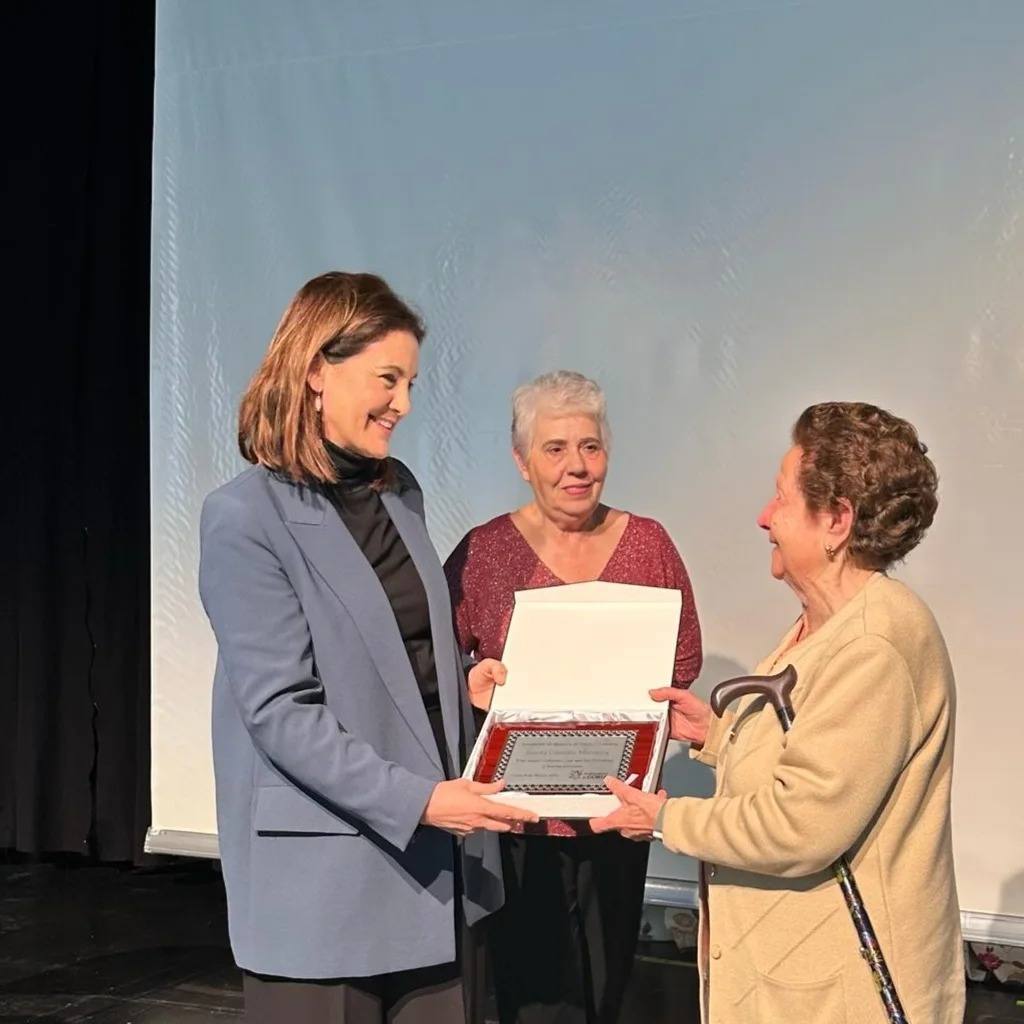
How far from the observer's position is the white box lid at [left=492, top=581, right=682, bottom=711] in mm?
2143

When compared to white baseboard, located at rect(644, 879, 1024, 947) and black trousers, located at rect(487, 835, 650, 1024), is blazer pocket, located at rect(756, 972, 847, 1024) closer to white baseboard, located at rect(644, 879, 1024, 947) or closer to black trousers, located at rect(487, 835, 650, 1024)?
black trousers, located at rect(487, 835, 650, 1024)

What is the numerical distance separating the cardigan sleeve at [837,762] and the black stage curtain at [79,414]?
354cm

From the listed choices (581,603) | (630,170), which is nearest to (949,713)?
(581,603)

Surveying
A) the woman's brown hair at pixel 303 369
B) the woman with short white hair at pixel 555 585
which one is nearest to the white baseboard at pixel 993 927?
the woman with short white hair at pixel 555 585

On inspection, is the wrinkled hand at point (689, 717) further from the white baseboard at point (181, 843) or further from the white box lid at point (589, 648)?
the white baseboard at point (181, 843)

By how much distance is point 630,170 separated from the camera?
12.9 ft

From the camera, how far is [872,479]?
1752 millimetres

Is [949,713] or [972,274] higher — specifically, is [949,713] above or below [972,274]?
below

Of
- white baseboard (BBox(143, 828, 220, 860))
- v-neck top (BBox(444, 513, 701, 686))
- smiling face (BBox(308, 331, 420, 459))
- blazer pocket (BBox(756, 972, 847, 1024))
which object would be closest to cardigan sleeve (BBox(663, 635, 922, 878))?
blazer pocket (BBox(756, 972, 847, 1024))

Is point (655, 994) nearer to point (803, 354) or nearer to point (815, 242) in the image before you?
point (803, 354)

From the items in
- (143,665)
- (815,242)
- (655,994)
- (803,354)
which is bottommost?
(655,994)

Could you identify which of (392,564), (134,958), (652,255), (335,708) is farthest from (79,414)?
(335,708)

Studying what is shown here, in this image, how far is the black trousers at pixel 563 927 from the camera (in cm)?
274

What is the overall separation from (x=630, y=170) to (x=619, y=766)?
7.69 ft
